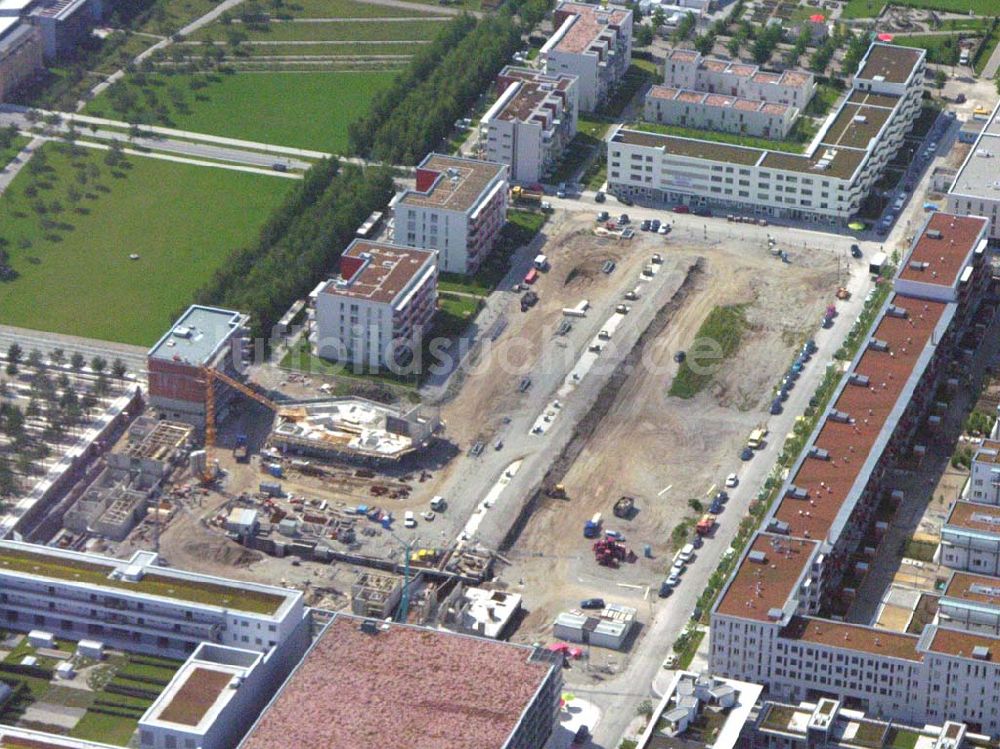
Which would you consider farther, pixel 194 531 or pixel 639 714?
pixel 194 531

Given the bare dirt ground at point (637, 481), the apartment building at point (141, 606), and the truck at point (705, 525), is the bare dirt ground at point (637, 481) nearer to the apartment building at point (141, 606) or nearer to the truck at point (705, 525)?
the truck at point (705, 525)

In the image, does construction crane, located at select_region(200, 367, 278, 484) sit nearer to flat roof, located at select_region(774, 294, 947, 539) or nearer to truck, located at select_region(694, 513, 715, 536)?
truck, located at select_region(694, 513, 715, 536)

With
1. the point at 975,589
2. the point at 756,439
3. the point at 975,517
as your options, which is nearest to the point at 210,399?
the point at 756,439

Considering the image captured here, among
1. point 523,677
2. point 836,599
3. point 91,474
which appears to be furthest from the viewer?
point 91,474

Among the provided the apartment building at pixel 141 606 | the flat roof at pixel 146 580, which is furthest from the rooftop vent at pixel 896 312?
the flat roof at pixel 146 580

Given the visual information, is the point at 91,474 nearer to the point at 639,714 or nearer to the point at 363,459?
the point at 363,459

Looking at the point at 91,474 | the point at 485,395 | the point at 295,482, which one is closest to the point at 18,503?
the point at 91,474

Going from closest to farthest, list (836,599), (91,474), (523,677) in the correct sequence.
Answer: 1. (523,677)
2. (836,599)
3. (91,474)

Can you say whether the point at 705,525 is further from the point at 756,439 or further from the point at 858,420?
the point at 858,420
